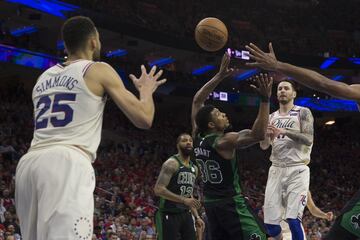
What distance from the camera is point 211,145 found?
630 cm

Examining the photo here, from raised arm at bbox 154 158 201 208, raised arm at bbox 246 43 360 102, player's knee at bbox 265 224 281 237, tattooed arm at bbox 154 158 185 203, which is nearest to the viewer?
raised arm at bbox 246 43 360 102

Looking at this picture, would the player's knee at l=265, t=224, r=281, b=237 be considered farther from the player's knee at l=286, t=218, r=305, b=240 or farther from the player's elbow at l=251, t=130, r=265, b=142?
the player's elbow at l=251, t=130, r=265, b=142

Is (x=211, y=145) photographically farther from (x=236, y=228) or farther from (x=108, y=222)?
(x=108, y=222)

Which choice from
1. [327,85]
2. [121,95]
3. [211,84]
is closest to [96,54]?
[121,95]

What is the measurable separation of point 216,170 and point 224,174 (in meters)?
0.10

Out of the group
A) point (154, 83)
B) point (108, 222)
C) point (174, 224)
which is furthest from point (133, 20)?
point (154, 83)

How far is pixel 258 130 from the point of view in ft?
19.9

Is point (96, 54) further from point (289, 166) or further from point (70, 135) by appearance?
point (289, 166)

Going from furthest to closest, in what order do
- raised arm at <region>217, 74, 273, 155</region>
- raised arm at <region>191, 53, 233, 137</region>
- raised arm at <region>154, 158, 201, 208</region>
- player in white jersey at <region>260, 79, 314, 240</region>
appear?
raised arm at <region>154, 158, 201, 208</region>
player in white jersey at <region>260, 79, 314, 240</region>
raised arm at <region>191, 53, 233, 137</region>
raised arm at <region>217, 74, 273, 155</region>

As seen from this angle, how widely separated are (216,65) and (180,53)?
2791mm

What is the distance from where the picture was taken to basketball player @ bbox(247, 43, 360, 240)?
475cm

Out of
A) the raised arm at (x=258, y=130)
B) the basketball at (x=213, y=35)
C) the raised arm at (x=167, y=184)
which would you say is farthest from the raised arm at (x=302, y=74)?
the raised arm at (x=167, y=184)

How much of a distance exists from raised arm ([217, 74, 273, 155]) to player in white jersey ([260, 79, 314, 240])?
5.63 feet

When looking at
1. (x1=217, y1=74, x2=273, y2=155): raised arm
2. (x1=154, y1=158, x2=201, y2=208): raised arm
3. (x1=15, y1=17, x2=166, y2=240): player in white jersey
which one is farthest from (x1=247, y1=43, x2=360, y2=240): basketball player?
(x1=154, y1=158, x2=201, y2=208): raised arm
